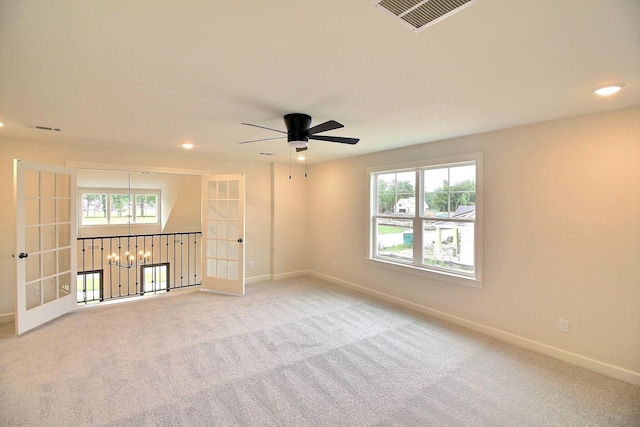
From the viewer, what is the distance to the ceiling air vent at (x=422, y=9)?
122cm

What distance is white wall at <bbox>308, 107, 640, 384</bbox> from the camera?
261 cm

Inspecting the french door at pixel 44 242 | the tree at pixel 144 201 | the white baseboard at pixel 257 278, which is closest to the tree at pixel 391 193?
the white baseboard at pixel 257 278

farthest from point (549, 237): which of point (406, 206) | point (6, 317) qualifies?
point (6, 317)

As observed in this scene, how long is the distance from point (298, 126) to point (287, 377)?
2298mm

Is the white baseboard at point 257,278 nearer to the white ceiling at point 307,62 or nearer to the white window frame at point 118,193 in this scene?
the white ceiling at point 307,62

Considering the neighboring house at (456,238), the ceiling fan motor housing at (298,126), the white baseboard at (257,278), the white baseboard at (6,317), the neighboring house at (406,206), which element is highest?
the ceiling fan motor housing at (298,126)

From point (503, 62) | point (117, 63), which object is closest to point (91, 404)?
point (117, 63)

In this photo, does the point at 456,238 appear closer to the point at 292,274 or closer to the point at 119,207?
the point at 292,274

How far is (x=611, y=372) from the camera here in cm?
269

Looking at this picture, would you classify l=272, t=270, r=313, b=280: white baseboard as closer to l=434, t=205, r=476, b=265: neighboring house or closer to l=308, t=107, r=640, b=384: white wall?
l=308, t=107, r=640, b=384: white wall

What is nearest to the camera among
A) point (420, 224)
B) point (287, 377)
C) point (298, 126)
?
point (287, 377)

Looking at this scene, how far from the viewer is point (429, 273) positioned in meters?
4.11

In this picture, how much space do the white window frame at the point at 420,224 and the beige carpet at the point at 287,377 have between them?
0.64 meters

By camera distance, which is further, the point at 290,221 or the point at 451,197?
the point at 290,221
